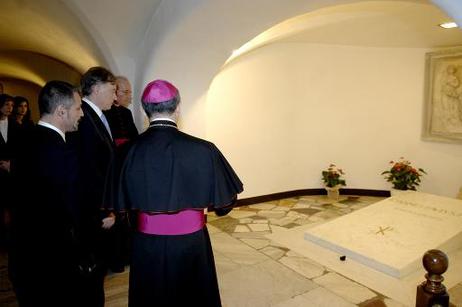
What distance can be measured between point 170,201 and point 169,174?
0.43 ft

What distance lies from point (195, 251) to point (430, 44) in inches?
202

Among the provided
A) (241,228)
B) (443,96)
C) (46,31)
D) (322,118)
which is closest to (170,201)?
(241,228)

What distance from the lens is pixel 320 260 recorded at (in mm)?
3393

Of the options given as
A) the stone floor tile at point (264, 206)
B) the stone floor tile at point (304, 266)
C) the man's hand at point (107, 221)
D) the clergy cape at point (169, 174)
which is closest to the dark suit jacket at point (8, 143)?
the man's hand at point (107, 221)

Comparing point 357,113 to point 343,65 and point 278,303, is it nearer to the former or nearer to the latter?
point 343,65

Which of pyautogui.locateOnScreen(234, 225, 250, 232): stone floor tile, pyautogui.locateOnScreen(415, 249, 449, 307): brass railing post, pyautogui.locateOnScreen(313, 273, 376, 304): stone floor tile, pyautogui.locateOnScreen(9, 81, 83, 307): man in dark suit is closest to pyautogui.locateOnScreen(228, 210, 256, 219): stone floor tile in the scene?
pyautogui.locateOnScreen(234, 225, 250, 232): stone floor tile

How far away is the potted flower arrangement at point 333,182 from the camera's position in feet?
18.7

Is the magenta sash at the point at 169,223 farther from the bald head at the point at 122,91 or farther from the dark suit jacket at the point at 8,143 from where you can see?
the dark suit jacket at the point at 8,143

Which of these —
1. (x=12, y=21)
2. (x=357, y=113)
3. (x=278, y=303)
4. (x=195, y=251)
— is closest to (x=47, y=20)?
(x=12, y=21)

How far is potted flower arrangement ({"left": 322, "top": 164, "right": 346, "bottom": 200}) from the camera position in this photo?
570 centimetres

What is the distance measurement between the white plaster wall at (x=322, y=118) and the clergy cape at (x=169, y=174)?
3.32 metres

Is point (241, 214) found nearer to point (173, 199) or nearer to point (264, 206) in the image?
point (264, 206)

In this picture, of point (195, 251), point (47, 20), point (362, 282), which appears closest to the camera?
point (195, 251)

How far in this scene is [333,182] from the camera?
5707 mm
